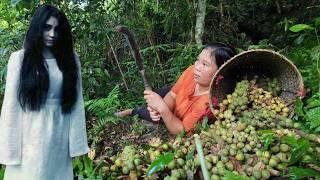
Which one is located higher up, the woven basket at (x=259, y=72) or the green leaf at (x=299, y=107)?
the woven basket at (x=259, y=72)

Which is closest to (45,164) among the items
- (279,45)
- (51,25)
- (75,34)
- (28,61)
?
(28,61)

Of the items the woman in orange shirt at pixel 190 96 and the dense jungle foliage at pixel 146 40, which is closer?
the woman in orange shirt at pixel 190 96

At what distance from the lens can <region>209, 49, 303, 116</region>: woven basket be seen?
3686 millimetres

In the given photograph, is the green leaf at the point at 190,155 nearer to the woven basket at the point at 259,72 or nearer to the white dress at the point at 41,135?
the white dress at the point at 41,135

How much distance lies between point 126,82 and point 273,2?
2.95 meters

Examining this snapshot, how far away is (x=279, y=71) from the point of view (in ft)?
13.1

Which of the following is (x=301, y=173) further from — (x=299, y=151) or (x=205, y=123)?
(x=205, y=123)

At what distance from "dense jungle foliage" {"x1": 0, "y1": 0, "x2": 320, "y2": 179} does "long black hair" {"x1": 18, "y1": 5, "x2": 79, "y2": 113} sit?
691 millimetres

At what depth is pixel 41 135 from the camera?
2549 mm

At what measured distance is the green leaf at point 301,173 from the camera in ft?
8.17

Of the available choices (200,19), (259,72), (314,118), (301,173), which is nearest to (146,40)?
(200,19)

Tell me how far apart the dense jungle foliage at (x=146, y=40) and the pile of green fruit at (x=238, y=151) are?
0.20m

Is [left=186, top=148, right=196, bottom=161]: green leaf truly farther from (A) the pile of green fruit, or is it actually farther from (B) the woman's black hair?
(B) the woman's black hair

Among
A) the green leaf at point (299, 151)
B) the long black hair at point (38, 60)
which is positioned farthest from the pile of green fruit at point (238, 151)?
the long black hair at point (38, 60)
